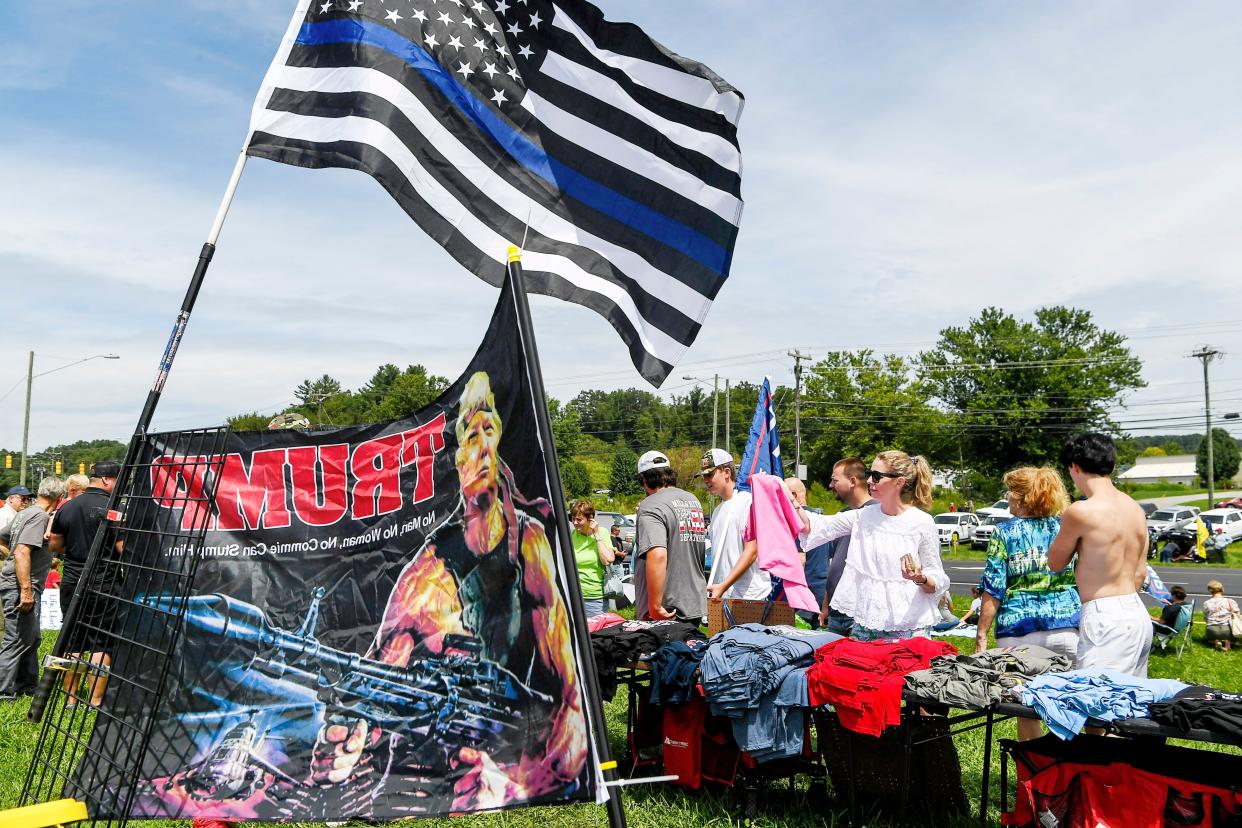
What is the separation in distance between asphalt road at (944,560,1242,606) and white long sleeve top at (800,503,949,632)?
1868 cm

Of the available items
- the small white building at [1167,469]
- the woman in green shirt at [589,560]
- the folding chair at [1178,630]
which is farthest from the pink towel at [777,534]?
the small white building at [1167,469]

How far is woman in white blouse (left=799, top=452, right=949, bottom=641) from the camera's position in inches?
221

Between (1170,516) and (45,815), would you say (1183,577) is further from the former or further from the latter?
(45,815)

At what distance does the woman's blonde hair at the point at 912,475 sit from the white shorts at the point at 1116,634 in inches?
54.0

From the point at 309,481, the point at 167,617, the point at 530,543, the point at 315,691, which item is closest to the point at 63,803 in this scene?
the point at 167,617

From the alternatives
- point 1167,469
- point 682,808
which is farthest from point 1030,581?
point 1167,469

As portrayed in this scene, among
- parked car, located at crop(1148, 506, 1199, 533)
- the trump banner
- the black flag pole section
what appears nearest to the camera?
the black flag pole section

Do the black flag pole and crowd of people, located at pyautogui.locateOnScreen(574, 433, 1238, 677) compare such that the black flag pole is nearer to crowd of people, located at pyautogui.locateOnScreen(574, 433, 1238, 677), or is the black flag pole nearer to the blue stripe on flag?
the blue stripe on flag

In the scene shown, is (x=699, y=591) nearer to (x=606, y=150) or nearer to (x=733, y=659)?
(x=733, y=659)

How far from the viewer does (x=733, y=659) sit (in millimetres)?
5242

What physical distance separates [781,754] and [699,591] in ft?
6.36

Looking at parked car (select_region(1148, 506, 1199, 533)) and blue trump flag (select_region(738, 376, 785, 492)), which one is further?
parked car (select_region(1148, 506, 1199, 533))

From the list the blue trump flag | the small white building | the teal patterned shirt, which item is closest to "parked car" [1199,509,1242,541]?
the blue trump flag

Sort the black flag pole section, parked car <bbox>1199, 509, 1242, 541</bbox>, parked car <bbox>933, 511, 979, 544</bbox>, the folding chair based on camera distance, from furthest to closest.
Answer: parked car <bbox>933, 511, 979, 544</bbox> → parked car <bbox>1199, 509, 1242, 541</bbox> → the folding chair → the black flag pole section
